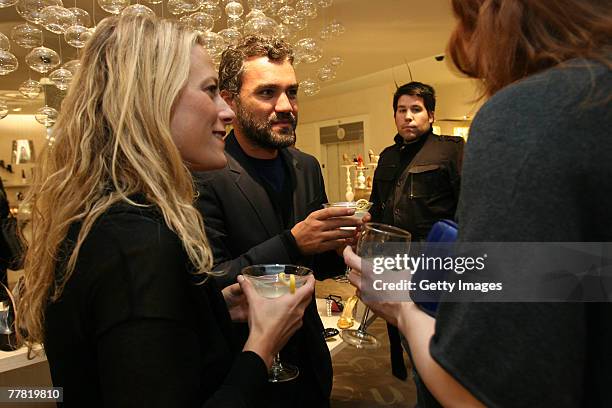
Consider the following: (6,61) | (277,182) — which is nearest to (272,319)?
(277,182)

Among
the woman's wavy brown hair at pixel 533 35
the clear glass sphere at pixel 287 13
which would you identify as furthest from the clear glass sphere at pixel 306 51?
the woman's wavy brown hair at pixel 533 35

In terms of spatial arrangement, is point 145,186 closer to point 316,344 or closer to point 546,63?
point 546,63

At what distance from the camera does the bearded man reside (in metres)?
1.58

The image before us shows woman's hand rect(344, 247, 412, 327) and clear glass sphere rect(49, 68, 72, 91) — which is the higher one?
clear glass sphere rect(49, 68, 72, 91)

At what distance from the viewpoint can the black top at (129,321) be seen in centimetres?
78

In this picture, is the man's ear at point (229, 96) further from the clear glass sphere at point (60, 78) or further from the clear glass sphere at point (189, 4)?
the clear glass sphere at point (60, 78)

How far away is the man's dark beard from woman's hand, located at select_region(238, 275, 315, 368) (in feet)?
2.73

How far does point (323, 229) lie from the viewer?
1.56 meters

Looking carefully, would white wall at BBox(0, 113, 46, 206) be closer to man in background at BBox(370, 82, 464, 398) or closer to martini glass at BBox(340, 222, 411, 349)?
man in background at BBox(370, 82, 464, 398)

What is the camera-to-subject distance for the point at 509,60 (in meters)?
0.74

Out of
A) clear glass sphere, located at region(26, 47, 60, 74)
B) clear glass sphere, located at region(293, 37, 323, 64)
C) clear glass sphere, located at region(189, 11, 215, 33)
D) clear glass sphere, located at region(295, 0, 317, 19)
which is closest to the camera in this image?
clear glass sphere, located at region(26, 47, 60, 74)

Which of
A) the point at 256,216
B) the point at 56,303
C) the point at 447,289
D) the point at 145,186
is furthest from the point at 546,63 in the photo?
the point at 256,216

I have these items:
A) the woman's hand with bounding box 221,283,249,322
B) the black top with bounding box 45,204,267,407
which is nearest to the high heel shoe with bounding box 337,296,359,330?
the woman's hand with bounding box 221,283,249,322

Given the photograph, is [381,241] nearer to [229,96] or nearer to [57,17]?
[229,96]
